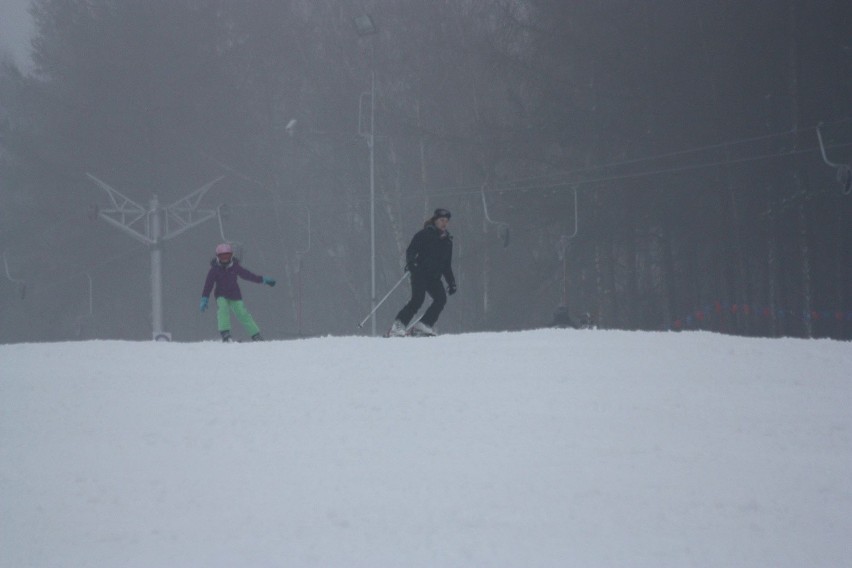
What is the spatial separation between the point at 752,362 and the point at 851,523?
15.0ft

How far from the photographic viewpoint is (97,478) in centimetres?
666

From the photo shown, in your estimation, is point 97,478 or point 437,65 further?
point 437,65

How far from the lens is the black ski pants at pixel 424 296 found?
559 inches

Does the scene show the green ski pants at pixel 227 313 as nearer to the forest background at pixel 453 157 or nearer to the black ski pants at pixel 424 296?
the black ski pants at pixel 424 296

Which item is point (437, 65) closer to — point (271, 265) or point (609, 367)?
point (271, 265)

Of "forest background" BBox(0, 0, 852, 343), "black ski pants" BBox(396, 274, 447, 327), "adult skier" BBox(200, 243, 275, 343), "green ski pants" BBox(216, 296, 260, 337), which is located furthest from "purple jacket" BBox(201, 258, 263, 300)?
"forest background" BBox(0, 0, 852, 343)

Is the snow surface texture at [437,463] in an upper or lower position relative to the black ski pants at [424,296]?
lower

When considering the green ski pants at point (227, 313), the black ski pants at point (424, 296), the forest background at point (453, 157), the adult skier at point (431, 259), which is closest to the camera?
the adult skier at point (431, 259)

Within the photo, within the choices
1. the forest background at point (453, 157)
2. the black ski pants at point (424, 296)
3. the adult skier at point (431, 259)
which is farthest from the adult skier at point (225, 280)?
the forest background at point (453, 157)

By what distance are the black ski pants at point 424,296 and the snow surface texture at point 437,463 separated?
3.41 m

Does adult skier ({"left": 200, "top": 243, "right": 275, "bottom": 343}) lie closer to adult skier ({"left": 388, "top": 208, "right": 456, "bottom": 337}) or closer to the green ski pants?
the green ski pants

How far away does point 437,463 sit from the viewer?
6.79 m

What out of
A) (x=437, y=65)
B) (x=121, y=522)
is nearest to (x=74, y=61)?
(x=437, y=65)

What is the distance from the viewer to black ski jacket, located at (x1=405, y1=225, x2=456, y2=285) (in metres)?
14.1
